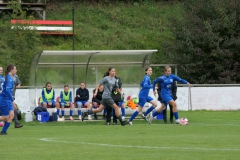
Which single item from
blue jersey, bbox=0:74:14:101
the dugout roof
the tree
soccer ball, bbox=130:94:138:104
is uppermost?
the tree

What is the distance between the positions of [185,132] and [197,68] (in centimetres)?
2279

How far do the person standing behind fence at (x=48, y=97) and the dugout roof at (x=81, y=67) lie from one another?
1.03m

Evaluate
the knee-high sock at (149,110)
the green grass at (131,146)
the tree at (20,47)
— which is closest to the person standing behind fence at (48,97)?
the knee-high sock at (149,110)

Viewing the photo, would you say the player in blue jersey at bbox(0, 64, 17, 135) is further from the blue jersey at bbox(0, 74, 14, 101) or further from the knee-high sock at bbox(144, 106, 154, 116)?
the knee-high sock at bbox(144, 106, 154, 116)

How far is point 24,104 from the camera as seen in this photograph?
30.7m

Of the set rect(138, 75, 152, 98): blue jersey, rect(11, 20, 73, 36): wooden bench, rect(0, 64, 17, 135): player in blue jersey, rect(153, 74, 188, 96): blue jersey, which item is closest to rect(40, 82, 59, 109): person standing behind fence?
rect(138, 75, 152, 98): blue jersey

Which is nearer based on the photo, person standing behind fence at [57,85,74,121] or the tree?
person standing behind fence at [57,85,74,121]

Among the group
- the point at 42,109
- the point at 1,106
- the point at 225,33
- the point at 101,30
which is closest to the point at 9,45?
the point at 101,30

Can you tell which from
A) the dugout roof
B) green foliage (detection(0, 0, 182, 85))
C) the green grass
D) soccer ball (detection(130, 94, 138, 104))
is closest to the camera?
the green grass

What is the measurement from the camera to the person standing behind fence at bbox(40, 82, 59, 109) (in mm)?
24672

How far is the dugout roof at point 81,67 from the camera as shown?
25781mm

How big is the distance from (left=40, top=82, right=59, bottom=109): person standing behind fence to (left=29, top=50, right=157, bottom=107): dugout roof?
103cm

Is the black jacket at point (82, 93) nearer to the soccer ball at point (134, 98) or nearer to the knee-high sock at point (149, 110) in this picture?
the soccer ball at point (134, 98)

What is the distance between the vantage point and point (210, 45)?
39250mm
